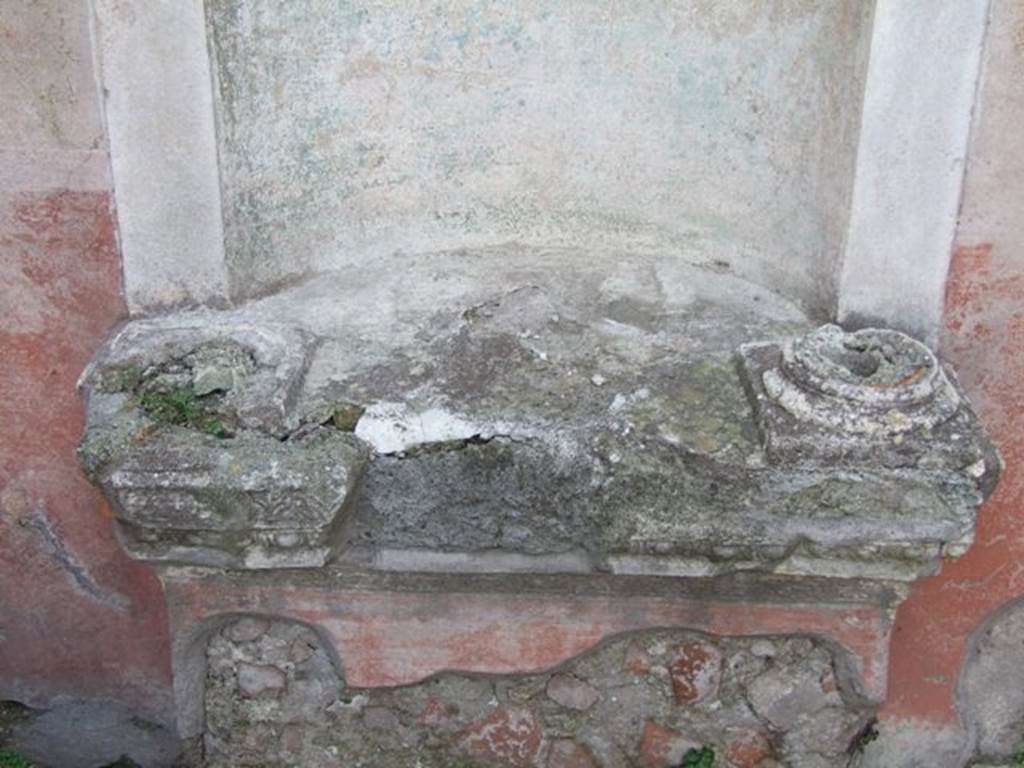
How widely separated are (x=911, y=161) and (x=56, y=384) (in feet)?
7.10

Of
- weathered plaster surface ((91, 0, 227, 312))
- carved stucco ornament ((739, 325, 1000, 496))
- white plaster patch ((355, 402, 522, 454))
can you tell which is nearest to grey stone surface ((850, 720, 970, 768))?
carved stucco ornament ((739, 325, 1000, 496))

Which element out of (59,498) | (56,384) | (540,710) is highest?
(56,384)

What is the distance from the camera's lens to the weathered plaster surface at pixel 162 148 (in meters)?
2.93

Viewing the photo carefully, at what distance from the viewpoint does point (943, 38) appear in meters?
2.85

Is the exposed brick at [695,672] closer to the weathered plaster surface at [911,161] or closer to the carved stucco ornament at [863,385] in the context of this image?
the carved stucco ornament at [863,385]

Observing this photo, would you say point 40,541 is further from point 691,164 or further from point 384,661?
point 691,164

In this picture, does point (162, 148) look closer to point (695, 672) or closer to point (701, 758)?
point (695, 672)

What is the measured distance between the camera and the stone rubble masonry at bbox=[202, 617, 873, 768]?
3.22m

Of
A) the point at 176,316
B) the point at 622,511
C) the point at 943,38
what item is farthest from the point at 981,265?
the point at 176,316

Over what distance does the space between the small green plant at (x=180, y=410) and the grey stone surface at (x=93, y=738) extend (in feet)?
3.85

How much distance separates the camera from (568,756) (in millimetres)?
3363

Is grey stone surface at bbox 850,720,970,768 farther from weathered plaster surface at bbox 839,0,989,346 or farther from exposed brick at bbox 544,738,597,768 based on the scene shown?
weathered plaster surface at bbox 839,0,989,346

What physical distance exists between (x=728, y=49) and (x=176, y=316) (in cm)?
161

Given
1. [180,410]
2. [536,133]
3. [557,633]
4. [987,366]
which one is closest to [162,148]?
[180,410]
